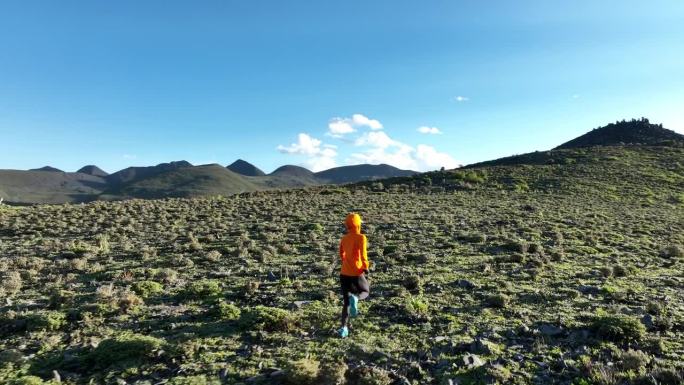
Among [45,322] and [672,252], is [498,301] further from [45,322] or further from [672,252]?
[672,252]

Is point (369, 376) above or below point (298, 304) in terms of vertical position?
below

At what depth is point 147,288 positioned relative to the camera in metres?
12.1

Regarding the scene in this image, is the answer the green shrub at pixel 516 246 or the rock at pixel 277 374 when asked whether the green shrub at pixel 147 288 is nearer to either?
the rock at pixel 277 374

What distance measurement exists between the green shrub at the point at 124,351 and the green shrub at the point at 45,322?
5.93ft

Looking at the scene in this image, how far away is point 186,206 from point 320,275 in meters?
27.5

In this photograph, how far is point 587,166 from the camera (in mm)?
61000

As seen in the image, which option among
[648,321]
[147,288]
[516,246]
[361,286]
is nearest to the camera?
[361,286]

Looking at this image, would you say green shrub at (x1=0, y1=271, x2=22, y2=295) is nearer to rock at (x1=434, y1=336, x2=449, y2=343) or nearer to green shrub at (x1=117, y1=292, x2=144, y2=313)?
green shrub at (x1=117, y1=292, x2=144, y2=313)

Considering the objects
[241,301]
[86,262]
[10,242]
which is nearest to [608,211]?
[241,301]

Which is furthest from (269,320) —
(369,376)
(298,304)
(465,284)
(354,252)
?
(465,284)

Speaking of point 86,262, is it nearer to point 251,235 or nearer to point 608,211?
point 251,235

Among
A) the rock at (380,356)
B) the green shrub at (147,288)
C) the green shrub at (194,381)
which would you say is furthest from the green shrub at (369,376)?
the green shrub at (147,288)

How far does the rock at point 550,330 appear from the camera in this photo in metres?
9.02

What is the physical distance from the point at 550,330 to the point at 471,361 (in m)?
2.63
